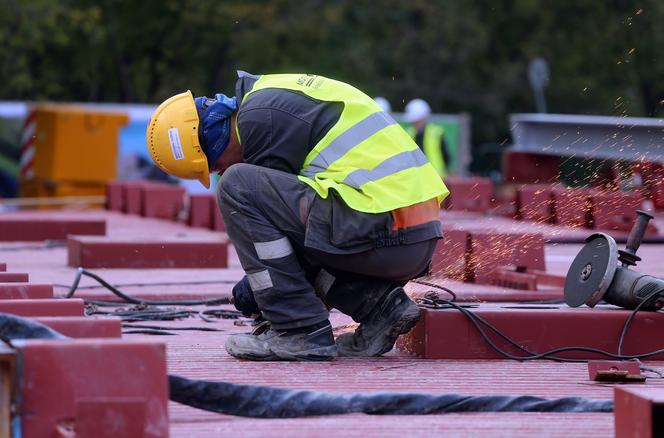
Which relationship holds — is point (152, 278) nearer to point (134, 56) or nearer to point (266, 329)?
point (266, 329)

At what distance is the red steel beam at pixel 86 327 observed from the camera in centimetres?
398

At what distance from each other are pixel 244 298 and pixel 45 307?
1.12m

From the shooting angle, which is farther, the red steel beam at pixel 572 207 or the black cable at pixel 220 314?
the red steel beam at pixel 572 207

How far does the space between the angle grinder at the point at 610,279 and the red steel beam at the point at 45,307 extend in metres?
2.11

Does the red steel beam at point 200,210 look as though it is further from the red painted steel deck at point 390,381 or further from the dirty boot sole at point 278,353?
the dirty boot sole at point 278,353

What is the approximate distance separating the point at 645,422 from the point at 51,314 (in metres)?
2.14

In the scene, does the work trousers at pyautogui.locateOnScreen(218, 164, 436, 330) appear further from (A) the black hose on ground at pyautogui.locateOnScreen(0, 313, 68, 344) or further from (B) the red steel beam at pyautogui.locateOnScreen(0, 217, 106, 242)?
(B) the red steel beam at pyautogui.locateOnScreen(0, 217, 106, 242)

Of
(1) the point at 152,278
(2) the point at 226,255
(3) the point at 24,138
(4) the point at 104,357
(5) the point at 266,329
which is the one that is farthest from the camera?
(3) the point at 24,138

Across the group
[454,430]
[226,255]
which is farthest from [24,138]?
[454,430]

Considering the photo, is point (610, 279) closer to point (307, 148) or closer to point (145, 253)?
point (307, 148)

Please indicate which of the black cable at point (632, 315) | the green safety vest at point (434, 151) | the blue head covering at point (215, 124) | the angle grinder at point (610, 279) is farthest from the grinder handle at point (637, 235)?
the green safety vest at point (434, 151)

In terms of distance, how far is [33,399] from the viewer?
3518 mm

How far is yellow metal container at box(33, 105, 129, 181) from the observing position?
68.4 ft

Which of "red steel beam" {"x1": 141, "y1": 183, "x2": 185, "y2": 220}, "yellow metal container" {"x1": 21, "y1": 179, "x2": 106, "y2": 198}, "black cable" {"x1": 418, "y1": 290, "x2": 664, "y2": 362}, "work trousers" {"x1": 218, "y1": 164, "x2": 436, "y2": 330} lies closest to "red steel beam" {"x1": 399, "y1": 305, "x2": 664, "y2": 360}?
"black cable" {"x1": 418, "y1": 290, "x2": 664, "y2": 362}
